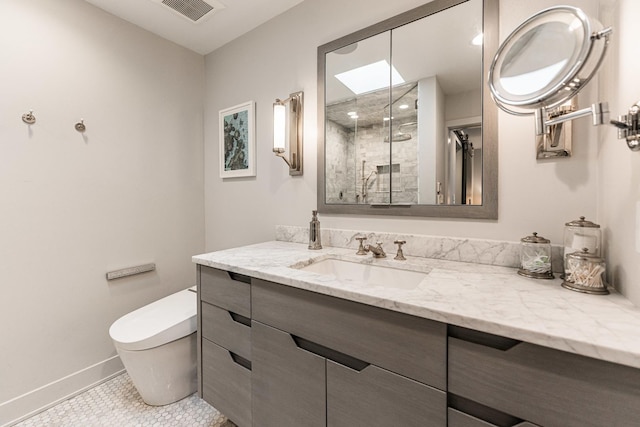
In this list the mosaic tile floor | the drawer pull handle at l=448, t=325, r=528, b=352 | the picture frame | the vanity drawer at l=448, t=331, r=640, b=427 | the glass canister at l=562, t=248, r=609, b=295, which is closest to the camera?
the vanity drawer at l=448, t=331, r=640, b=427

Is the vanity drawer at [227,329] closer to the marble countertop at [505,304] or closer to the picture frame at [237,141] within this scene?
the marble countertop at [505,304]

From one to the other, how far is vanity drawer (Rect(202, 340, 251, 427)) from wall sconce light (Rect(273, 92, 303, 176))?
1129mm

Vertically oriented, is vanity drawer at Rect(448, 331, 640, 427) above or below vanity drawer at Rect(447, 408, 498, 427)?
above

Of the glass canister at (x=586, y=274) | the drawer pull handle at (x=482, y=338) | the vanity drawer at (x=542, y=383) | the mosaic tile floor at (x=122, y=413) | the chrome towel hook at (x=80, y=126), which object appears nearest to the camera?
the vanity drawer at (x=542, y=383)

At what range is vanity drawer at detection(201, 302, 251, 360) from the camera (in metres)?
1.19

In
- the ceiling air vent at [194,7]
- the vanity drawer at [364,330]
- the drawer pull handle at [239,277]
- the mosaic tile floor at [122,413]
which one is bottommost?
the mosaic tile floor at [122,413]

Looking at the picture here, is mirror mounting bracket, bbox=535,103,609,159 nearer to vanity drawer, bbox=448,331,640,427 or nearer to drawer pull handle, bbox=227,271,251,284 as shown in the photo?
vanity drawer, bbox=448,331,640,427

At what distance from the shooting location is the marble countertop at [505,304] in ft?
1.80

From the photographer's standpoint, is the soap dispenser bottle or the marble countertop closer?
the marble countertop

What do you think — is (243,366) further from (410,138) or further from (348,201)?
(410,138)

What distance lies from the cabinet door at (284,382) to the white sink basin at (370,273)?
12.8 inches

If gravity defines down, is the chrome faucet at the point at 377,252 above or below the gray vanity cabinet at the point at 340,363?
above

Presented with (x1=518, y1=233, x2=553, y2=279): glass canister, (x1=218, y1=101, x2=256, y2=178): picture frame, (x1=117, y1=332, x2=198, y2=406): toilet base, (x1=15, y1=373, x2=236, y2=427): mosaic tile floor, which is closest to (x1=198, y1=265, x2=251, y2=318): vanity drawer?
(x1=117, y1=332, x2=198, y2=406): toilet base

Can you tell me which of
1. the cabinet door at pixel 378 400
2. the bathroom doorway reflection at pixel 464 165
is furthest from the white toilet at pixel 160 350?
the bathroom doorway reflection at pixel 464 165
